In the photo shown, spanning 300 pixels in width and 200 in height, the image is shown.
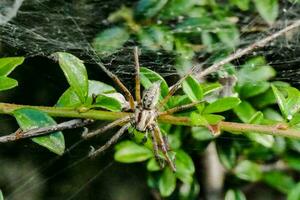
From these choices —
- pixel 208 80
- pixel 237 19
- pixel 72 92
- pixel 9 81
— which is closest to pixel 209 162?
pixel 208 80

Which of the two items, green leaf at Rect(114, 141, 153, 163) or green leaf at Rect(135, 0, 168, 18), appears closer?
green leaf at Rect(114, 141, 153, 163)

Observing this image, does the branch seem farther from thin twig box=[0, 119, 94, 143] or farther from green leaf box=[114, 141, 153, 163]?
green leaf box=[114, 141, 153, 163]

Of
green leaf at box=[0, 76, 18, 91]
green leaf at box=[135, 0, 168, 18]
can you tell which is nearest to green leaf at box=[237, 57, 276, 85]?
green leaf at box=[135, 0, 168, 18]

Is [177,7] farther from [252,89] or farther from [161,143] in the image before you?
[161,143]

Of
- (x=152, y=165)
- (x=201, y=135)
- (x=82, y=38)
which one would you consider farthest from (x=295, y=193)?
(x=82, y=38)

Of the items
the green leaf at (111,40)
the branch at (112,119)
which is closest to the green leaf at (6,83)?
the branch at (112,119)

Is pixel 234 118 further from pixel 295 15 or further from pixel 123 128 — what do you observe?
pixel 295 15
